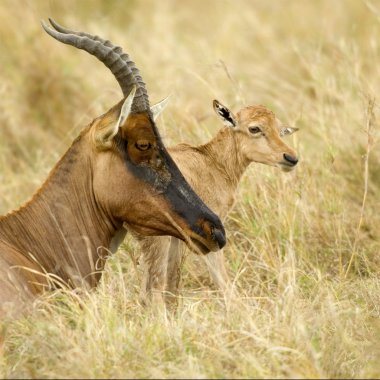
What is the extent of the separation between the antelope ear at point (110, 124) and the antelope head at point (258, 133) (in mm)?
2151

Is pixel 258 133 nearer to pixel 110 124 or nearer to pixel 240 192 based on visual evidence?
pixel 240 192

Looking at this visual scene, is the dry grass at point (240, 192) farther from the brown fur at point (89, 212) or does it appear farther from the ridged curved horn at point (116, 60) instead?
the ridged curved horn at point (116, 60)

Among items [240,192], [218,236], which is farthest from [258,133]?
[218,236]

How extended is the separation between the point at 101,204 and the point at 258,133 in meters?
2.35

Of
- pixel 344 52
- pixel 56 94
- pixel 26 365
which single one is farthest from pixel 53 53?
pixel 26 365

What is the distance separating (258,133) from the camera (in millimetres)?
9609

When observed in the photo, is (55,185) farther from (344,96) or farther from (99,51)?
(344,96)

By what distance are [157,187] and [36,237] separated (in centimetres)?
101

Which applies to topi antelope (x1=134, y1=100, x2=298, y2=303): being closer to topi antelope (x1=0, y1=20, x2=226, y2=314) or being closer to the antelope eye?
the antelope eye

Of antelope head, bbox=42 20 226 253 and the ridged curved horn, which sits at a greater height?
the ridged curved horn

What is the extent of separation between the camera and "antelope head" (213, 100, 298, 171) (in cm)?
952

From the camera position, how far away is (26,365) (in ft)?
21.6

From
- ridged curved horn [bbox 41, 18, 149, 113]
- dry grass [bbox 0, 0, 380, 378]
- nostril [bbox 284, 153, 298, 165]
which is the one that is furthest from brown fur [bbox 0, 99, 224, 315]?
nostril [bbox 284, 153, 298, 165]

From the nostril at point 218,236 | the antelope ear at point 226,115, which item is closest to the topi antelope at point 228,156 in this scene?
the antelope ear at point 226,115
